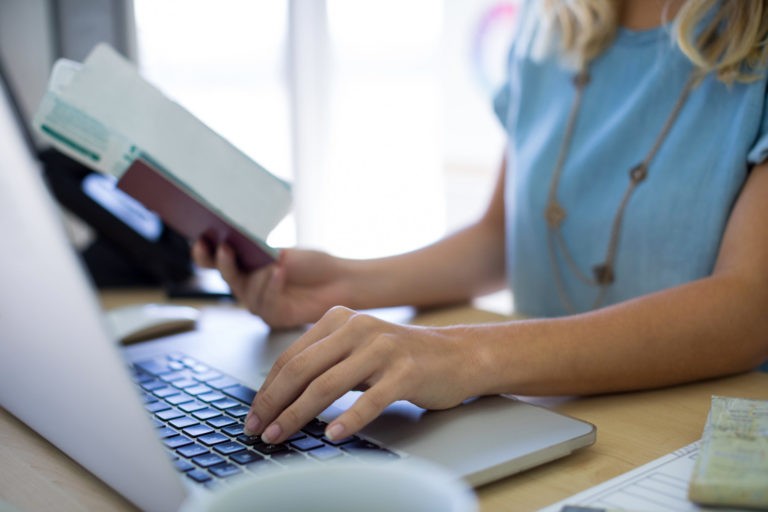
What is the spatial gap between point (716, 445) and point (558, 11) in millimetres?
694

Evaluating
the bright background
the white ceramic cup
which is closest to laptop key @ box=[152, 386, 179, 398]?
the white ceramic cup

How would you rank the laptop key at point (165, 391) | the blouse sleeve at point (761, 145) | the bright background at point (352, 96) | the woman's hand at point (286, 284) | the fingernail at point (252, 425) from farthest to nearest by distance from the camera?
the bright background at point (352, 96) → the woman's hand at point (286, 284) → the blouse sleeve at point (761, 145) → the laptop key at point (165, 391) → the fingernail at point (252, 425)

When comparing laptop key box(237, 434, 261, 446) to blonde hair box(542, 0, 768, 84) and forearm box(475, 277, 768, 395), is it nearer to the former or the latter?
forearm box(475, 277, 768, 395)

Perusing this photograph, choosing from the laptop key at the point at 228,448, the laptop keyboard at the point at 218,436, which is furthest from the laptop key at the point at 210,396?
the laptop key at the point at 228,448

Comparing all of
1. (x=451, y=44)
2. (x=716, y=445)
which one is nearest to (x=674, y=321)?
(x=716, y=445)

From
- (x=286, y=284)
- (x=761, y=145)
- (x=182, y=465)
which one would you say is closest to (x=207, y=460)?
(x=182, y=465)

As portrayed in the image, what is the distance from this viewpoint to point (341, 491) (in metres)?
0.31

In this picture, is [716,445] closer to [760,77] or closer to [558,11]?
[760,77]

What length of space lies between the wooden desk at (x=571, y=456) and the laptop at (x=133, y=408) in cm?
1

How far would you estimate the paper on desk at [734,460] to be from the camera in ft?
1.44

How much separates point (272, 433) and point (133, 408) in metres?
0.15

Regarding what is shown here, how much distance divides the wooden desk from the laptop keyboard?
5cm

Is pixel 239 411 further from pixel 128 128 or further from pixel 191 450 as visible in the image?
pixel 128 128

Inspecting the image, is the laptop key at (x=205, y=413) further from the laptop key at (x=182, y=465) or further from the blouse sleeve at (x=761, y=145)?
the blouse sleeve at (x=761, y=145)
